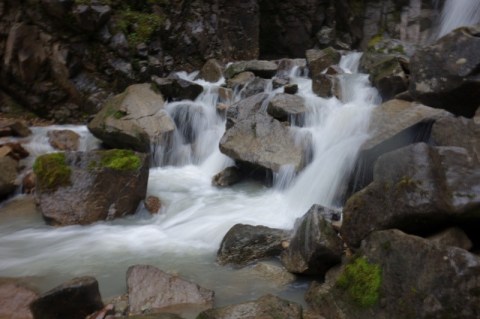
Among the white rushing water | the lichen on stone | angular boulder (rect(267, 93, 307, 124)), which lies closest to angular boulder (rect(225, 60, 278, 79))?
the white rushing water

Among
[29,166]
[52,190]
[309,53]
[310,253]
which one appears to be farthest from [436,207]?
[309,53]

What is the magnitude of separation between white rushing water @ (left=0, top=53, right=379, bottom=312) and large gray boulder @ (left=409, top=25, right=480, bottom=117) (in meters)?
1.32

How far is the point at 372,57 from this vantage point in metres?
11.2

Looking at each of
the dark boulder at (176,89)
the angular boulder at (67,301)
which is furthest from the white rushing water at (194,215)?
the dark boulder at (176,89)

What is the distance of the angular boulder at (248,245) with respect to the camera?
5.07 metres

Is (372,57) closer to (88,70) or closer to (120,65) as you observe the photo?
(120,65)

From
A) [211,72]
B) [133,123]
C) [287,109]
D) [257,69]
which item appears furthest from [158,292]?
[211,72]

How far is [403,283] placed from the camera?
3.25m

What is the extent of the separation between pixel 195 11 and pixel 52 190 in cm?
983

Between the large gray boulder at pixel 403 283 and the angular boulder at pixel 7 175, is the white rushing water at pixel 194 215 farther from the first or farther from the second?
the large gray boulder at pixel 403 283

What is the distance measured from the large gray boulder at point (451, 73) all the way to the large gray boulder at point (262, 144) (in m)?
2.41

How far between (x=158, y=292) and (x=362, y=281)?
2009mm

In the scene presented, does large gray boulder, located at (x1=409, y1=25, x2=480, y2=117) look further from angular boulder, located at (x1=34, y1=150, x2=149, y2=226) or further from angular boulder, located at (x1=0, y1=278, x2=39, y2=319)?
angular boulder, located at (x1=0, y1=278, x2=39, y2=319)

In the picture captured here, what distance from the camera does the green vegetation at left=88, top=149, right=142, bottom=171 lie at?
6.82 m
